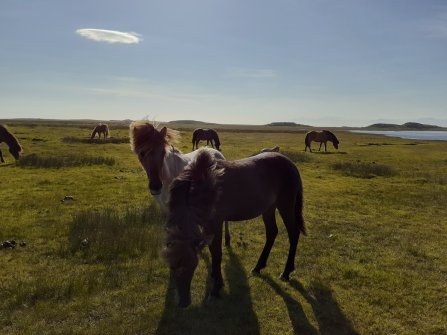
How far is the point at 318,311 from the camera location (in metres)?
5.82

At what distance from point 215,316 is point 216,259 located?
87cm

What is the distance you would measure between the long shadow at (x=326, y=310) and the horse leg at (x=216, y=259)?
1.57m

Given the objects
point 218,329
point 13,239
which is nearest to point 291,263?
point 218,329

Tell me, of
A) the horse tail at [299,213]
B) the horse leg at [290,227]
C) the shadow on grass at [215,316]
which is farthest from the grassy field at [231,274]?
the horse tail at [299,213]

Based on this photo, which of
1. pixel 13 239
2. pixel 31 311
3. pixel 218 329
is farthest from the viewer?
pixel 13 239

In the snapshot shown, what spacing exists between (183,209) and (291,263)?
337cm

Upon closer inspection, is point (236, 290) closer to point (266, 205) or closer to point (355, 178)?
point (266, 205)

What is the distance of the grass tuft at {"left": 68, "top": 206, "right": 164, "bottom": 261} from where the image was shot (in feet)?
26.2

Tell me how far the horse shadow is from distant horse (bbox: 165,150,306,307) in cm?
51

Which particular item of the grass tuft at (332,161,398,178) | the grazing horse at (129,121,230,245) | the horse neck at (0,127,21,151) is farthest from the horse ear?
the horse neck at (0,127,21,151)

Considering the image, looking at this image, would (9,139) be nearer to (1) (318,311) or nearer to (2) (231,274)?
(2) (231,274)

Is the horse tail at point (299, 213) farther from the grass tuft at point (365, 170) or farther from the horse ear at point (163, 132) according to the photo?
the grass tuft at point (365, 170)

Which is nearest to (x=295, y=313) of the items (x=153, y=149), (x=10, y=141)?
(x=153, y=149)

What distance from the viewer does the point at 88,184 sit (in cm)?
1655
